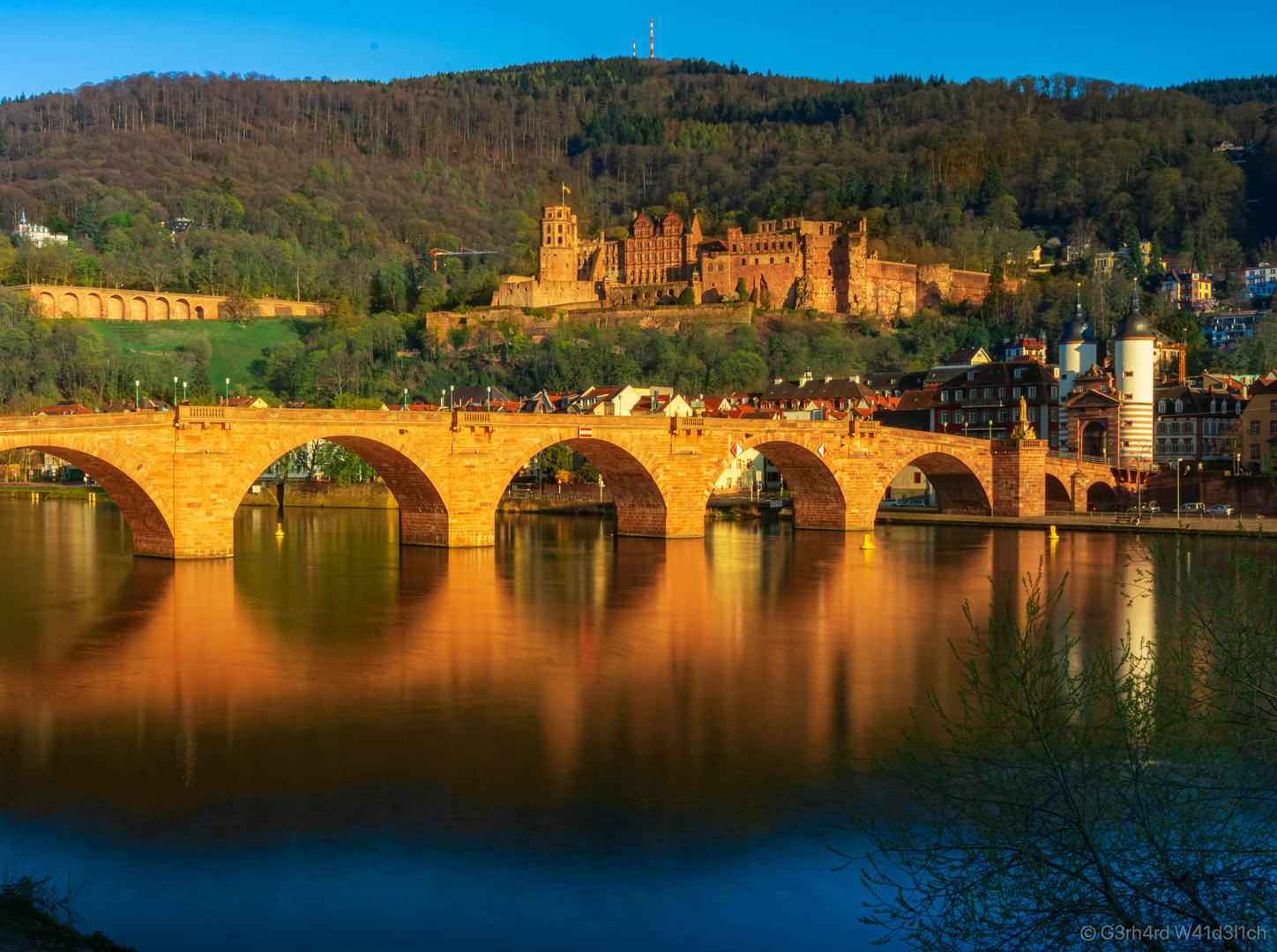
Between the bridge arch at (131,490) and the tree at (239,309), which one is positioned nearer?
the bridge arch at (131,490)

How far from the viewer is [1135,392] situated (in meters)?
60.3

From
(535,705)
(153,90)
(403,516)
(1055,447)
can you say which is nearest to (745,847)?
(535,705)

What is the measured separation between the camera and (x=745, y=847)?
12.4 metres

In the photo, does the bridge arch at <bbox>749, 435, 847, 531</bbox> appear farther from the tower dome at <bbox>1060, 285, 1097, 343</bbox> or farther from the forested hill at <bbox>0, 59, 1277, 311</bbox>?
the forested hill at <bbox>0, 59, 1277, 311</bbox>

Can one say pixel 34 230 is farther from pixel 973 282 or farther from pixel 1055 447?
pixel 1055 447

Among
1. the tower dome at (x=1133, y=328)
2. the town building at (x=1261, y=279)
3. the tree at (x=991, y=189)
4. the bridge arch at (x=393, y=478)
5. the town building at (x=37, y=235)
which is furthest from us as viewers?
the tree at (x=991, y=189)

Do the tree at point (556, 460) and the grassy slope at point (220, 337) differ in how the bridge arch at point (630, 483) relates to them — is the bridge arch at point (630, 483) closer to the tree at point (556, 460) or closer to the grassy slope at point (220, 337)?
the tree at point (556, 460)

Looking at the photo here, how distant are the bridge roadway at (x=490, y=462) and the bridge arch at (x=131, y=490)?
53mm

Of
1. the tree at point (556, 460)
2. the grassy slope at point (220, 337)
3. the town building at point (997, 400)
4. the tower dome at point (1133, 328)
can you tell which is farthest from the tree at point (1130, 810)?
the grassy slope at point (220, 337)

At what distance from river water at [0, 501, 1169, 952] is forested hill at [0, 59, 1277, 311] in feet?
300

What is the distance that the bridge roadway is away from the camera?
1280 inches

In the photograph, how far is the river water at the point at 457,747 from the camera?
10.9 m

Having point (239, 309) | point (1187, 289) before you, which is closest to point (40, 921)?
point (239, 309)

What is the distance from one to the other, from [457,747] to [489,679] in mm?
4831
